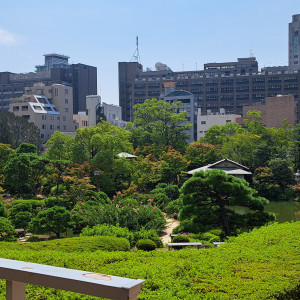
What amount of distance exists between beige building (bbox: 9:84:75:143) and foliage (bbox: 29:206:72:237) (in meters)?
51.3

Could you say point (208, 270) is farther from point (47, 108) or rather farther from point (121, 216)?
point (47, 108)

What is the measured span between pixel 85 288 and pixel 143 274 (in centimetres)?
369

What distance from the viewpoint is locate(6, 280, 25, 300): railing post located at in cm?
323

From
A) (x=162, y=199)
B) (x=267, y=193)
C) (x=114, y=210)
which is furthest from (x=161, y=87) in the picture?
(x=114, y=210)

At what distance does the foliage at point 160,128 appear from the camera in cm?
4556

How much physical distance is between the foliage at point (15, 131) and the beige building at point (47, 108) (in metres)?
16.6

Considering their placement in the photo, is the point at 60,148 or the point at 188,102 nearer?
the point at 60,148

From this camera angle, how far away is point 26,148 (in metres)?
36.6

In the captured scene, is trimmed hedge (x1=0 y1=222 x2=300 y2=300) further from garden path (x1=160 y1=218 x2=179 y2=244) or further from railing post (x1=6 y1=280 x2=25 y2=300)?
garden path (x1=160 y1=218 x2=179 y2=244)

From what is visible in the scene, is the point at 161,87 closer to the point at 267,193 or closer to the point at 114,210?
the point at 267,193

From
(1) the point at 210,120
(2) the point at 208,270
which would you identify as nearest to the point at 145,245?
(2) the point at 208,270

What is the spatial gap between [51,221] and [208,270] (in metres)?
14.1

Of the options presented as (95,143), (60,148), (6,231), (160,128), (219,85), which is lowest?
(6,231)

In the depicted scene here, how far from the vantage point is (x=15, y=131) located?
52031mm
